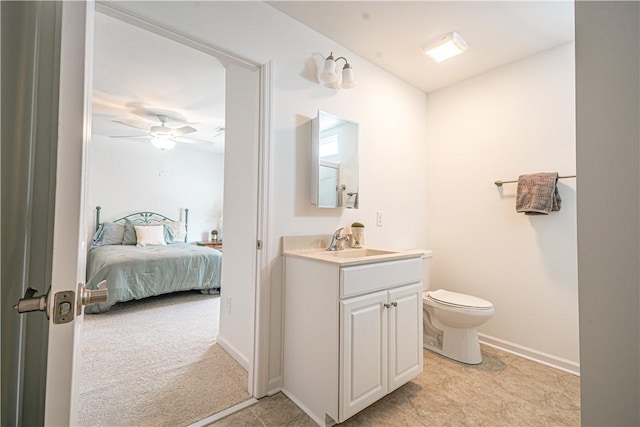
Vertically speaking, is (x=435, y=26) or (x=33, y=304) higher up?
Result: (x=435, y=26)

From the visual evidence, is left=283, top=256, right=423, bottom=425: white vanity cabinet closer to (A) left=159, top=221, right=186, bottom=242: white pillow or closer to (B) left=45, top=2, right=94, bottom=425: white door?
(B) left=45, top=2, right=94, bottom=425: white door

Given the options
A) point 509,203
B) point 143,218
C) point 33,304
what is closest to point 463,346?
point 509,203

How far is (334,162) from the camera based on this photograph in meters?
2.02

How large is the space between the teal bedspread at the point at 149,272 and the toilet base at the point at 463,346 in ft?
9.85

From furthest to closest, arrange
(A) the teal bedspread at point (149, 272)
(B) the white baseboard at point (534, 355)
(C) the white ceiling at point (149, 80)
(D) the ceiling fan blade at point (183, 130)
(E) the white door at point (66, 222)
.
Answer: (D) the ceiling fan blade at point (183, 130) < (A) the teal bedspread at point (149, 272) < (C) the white ceiling at point (149, 80) < (B) the white baseboard at point (534, 355) < (E) the white door at point (66, 222)

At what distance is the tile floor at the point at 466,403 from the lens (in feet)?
4.89

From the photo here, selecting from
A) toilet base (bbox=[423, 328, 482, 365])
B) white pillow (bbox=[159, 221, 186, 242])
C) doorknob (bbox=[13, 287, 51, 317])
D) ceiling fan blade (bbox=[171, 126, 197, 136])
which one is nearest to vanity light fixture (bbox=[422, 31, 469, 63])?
toilet base (bbox=[423, 328, 482, 365])

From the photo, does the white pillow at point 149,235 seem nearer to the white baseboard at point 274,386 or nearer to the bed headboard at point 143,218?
the bed headboard at point 143,218

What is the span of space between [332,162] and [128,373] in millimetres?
2006

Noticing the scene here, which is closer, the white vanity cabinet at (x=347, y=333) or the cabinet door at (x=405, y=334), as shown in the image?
the white vanity cabinet at (x=347, y=333)

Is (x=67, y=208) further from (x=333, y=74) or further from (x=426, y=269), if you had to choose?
(x=426, y=269)

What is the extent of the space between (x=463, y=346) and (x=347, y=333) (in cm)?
124

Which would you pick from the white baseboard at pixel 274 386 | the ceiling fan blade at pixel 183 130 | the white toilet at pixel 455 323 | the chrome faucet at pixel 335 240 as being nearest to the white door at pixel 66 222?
the white baseboard at pixel 274 386

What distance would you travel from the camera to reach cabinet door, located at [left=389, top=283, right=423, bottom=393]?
5.33 ft
